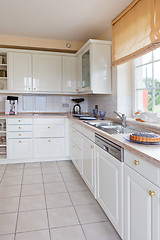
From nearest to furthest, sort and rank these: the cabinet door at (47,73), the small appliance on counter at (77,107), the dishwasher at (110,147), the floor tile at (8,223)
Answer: the dishwasher at (110,147) < the floor tile at (8,223) < the cabinet door at (47,73) < the small appliance on counter at (77,107)

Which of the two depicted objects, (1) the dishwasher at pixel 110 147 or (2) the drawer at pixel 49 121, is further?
(2) the drawer at pixel 49 121

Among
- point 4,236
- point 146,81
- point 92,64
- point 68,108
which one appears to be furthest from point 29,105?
point 4,236

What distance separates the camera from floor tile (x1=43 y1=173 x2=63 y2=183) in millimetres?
3018

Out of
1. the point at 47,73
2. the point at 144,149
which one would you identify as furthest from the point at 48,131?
the point at 144,149

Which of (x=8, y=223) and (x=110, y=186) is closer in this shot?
(x=110, y=186)

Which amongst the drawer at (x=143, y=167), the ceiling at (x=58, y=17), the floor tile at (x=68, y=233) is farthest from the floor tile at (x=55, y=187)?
the ceiling at (x=58, y=17)

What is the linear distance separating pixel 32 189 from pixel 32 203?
38 cm

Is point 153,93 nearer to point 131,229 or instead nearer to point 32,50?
point 131,229

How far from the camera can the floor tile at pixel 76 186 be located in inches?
106

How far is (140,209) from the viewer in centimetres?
130

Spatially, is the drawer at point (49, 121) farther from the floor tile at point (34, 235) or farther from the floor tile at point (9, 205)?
the floor tile at point (34, 235)

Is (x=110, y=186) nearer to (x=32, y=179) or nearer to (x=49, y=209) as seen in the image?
(x=49, y=209)

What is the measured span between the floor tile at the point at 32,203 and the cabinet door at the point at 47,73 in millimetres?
2318

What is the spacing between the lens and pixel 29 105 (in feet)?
14.7
